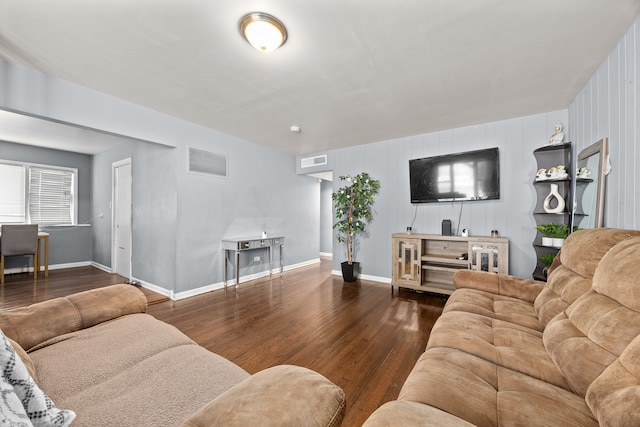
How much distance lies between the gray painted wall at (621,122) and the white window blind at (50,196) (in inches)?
330

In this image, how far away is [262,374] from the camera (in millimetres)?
798

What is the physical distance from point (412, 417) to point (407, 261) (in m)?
3.14

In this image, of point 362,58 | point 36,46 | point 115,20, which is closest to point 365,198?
point 362,58

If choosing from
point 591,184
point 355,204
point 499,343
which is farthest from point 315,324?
point 591,184

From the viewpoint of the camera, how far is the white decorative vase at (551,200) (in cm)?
278

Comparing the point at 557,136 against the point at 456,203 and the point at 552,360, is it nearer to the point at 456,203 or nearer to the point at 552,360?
the point at 456,203

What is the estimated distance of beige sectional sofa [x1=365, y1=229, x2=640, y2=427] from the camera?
2.52 feet

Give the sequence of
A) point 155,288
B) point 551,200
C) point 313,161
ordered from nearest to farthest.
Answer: point 551,200
point 155,288
point 313,161

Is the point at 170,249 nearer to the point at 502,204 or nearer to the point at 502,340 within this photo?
the point at 502,340

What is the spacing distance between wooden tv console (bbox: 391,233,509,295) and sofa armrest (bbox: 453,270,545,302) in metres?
1.13

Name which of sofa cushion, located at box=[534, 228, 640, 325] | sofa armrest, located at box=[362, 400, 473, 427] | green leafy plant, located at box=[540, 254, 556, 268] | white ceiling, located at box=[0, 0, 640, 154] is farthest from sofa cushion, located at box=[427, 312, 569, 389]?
white ceiling, located at box=[0, 0, 640, 154]

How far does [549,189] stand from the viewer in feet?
9.76

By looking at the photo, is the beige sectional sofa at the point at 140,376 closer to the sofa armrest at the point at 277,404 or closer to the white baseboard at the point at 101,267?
the sofa armrest at the point at 277,404

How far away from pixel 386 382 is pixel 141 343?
1.51 metres
